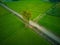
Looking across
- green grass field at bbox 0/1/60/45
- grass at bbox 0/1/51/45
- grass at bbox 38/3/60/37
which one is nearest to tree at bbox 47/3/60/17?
grass at bbox 38/3/60/37

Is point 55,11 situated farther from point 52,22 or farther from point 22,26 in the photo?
point 22,26

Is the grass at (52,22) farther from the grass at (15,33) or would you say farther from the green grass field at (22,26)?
the grass at (15,33)

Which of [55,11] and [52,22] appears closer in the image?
[52,22]

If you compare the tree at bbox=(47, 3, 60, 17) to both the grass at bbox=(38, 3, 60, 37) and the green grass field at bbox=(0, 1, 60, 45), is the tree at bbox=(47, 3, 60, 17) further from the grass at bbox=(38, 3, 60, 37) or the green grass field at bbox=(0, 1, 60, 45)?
the green grass field at bbox=(0, 1, 60, 45)

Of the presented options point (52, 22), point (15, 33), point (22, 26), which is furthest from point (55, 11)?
point (15, 33)

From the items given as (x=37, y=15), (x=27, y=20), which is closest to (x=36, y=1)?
(x=37, y=15)

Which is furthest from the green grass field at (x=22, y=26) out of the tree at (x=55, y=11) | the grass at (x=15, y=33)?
the tree at (x=55, y=11)

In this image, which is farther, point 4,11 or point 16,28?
point 4,11

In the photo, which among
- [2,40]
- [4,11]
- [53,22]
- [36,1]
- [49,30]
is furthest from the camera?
[36,1]

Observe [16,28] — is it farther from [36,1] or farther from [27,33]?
[36,1]
